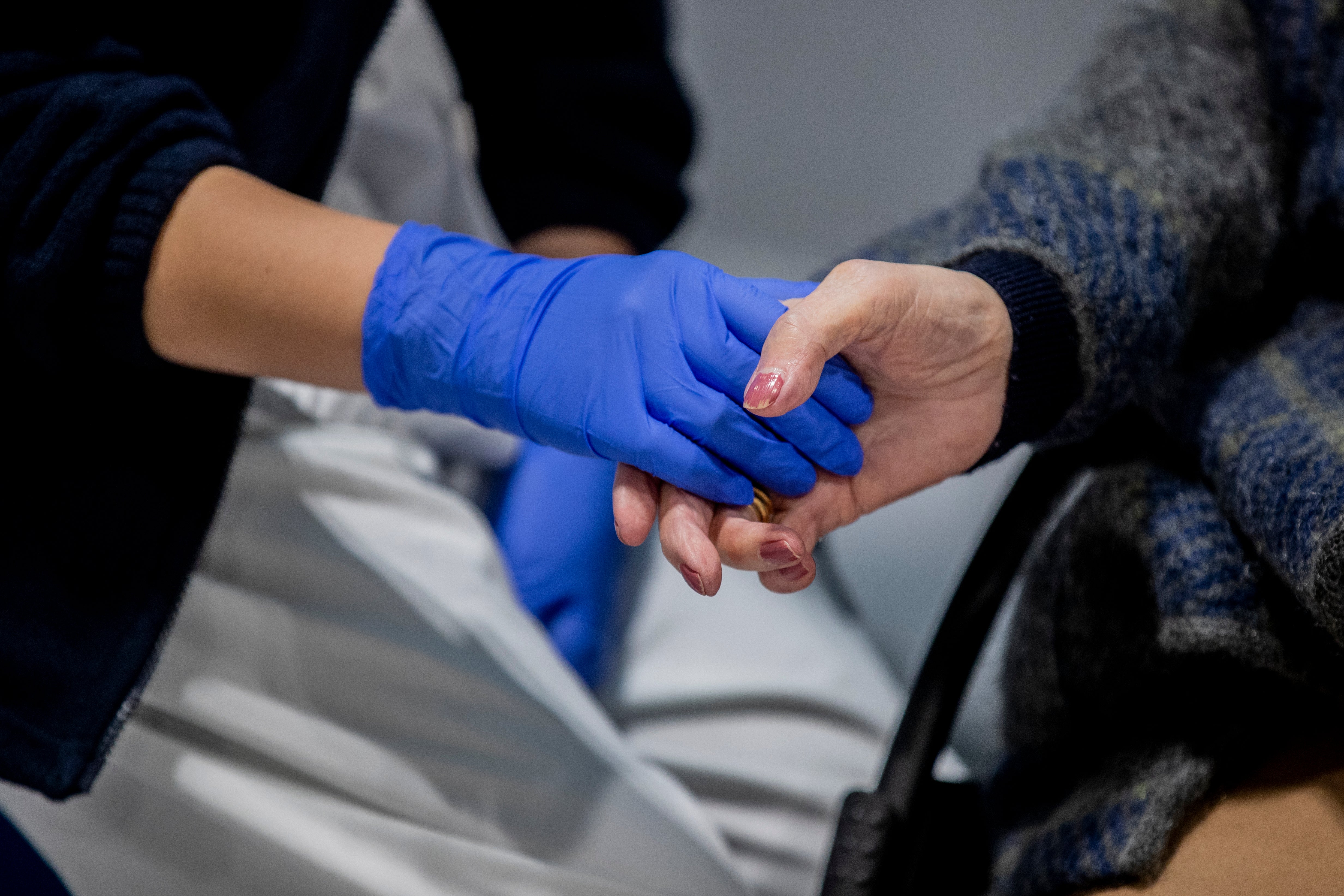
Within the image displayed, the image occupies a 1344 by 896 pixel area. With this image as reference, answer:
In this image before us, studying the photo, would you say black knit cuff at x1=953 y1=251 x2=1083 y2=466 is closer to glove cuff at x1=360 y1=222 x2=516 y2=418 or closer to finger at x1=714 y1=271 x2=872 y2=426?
finger at x1=714 y1=271 x2=872 y2=426

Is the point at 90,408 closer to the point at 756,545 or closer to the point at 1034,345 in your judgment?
the point at 756,545

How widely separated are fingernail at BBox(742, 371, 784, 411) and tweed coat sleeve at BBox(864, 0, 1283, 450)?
5.4 inches

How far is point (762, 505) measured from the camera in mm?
436

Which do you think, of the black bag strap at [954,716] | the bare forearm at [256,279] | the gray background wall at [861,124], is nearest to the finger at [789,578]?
the black bag strap at [954,716]

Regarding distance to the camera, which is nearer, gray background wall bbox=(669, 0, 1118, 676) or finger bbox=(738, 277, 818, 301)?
finger bbox=(738, 277, 818, 301)

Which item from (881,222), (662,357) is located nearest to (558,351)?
(662,357)

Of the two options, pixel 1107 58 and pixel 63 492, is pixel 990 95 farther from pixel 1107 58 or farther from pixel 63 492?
pixel 63 492

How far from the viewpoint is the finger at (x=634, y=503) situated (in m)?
0.40

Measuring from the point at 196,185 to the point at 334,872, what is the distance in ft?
1.16

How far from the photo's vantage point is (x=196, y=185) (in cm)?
44

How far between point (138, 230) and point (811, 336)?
31 cm

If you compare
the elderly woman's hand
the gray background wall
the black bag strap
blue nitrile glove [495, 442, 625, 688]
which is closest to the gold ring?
the elderly woman's hand

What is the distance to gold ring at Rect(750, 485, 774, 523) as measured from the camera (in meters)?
0.43

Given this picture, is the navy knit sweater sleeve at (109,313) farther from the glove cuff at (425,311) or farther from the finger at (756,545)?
the finger at (756,545)
